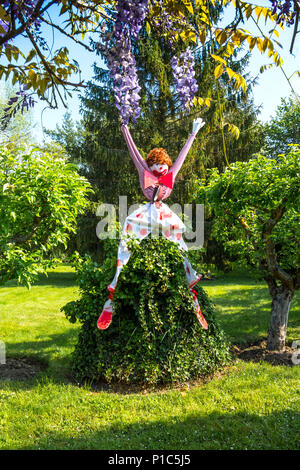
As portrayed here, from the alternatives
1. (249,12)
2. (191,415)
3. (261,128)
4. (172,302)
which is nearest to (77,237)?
(261,128)

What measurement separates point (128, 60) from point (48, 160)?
1855mm

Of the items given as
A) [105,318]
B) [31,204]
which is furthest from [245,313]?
[31,204]

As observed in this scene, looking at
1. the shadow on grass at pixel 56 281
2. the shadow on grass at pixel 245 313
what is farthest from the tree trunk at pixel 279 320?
the shadow on grass at pixel 56 281

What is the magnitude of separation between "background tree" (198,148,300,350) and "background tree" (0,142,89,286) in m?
1.92

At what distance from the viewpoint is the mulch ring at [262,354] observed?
17.2 ft

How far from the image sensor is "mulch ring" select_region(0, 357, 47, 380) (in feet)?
14.9

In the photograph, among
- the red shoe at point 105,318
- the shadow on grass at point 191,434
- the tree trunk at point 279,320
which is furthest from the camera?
the tree trunk at point 279,320

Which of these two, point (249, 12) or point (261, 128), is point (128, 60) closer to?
point (249, 12)

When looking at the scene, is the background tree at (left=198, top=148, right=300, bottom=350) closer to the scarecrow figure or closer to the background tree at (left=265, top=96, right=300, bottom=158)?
the scarecrow figure

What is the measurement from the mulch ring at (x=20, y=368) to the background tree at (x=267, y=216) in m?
3.15

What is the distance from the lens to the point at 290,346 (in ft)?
20.1

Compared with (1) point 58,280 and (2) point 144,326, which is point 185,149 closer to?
(2) point 144,326

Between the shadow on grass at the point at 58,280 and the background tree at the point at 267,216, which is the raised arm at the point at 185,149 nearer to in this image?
the background tree at the point at 267,216

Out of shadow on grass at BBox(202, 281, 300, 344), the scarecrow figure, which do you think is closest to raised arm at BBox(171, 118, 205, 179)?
the scarecrow figure
